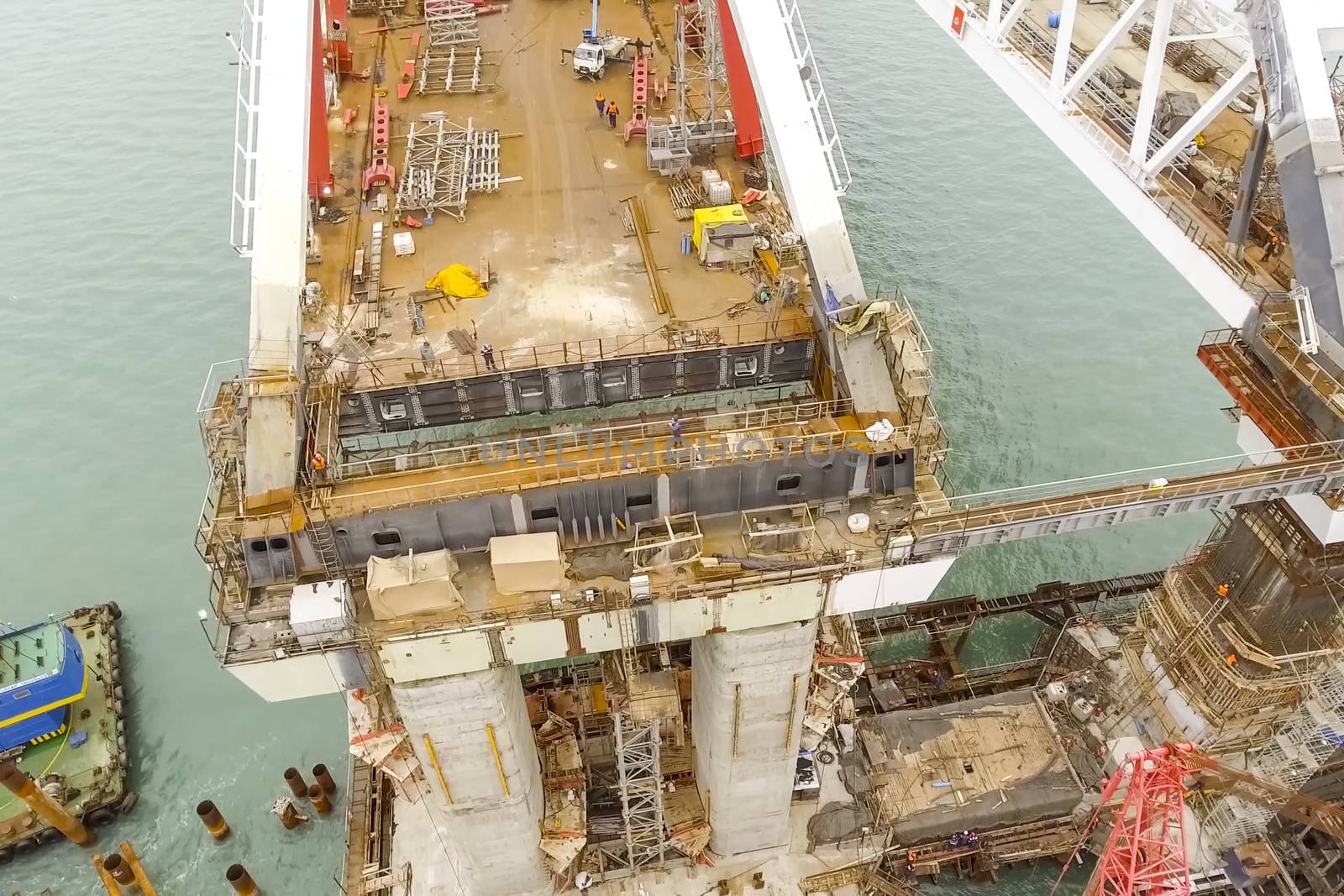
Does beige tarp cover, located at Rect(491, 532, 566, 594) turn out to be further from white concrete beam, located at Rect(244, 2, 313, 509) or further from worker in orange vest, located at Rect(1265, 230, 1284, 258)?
worker in orange vest, located at Rect(1265, 230, 1284, 258)

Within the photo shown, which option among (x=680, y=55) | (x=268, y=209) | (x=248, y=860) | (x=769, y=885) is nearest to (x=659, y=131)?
(x=680, y=55)

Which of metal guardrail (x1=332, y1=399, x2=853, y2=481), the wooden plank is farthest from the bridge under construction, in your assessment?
the wooden plank

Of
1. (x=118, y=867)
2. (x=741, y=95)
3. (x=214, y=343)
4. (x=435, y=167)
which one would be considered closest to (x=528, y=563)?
(x=435, y=167)

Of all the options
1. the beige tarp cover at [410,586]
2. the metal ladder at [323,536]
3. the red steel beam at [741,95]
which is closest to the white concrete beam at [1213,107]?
the red steel beam at [741,95]

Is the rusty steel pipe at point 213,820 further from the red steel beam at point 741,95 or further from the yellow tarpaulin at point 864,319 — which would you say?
the red steel beam at point 741,95

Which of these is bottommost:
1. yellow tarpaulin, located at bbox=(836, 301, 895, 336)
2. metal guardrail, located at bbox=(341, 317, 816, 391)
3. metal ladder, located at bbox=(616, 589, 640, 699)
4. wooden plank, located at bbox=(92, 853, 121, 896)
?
metal ladder, located at bbox=(616, 589, 640, 699)

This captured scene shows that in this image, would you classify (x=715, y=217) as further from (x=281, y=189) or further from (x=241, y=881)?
(x=241, y=881)

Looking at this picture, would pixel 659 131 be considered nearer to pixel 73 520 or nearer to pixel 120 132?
pixel 73 520
